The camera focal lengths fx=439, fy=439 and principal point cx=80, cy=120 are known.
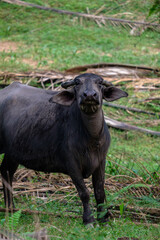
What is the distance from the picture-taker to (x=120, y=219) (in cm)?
459

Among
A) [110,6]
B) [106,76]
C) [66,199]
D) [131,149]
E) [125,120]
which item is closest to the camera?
[66,199]

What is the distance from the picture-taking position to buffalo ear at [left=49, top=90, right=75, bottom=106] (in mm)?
4305

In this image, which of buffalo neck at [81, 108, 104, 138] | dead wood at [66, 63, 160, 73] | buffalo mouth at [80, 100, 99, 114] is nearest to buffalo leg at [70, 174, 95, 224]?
buffalo neck at [81, 108, 104, 138]

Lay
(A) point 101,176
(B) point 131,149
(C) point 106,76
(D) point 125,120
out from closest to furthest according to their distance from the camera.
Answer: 1. (A) point 101,176
2. (B) point 131,149
3. (D) point 125,120
4. (C) point 106,76

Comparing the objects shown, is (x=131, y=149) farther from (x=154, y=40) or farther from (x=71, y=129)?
(x=154, y=40)

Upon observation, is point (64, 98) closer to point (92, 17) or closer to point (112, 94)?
point (112, 94)

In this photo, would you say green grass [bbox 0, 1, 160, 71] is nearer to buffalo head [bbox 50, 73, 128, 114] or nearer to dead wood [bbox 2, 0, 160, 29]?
dead wood [bbox 2, 0, 160, 29]

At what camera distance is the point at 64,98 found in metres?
4.36

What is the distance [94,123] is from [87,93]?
0.46m

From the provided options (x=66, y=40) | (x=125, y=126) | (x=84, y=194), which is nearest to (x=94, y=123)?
(x=84, y=194)

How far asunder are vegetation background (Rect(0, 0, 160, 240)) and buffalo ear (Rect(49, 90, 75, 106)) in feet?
3.93

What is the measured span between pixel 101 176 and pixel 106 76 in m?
5.35

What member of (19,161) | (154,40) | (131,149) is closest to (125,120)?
(131,149)

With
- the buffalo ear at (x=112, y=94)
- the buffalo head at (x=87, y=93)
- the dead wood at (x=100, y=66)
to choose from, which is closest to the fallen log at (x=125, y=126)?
the dead wood at (x=100, y=66)
